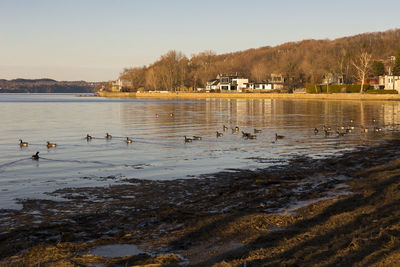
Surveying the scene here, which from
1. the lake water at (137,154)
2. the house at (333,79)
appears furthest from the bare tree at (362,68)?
the lake water at (137,154)

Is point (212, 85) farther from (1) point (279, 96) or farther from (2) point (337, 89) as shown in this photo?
(2) point (337, 89)

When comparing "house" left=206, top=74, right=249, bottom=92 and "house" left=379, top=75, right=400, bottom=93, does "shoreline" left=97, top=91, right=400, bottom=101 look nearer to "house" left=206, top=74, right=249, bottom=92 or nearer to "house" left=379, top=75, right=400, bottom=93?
"house" left=379, top=75, right=400, bottom=93

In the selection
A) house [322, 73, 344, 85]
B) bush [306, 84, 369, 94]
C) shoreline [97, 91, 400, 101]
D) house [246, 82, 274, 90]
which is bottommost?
shoreline [97, 91, 400, 101]

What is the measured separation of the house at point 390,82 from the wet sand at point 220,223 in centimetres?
10285

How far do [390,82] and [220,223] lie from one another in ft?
378

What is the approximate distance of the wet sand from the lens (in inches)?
350

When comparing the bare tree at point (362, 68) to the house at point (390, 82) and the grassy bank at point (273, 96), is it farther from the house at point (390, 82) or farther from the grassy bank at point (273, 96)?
the house at point (390, 82)

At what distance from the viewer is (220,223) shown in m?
11.1

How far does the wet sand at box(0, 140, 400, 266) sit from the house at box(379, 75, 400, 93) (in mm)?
102846

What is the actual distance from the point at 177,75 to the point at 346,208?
182 m

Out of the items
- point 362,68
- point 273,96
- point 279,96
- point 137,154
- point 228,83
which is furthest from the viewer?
point 228,83

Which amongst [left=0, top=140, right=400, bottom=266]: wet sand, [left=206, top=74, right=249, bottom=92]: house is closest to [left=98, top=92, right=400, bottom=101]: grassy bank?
[left=206, top=74, right=249, bottom=92]: house

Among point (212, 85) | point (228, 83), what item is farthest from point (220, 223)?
point (212, 85)

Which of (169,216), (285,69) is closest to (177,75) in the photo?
(285,69)
